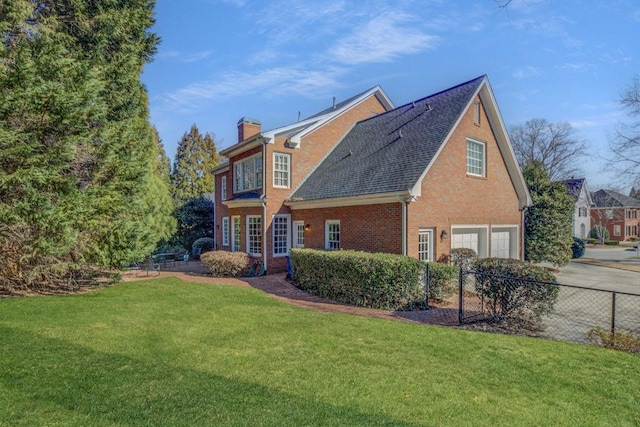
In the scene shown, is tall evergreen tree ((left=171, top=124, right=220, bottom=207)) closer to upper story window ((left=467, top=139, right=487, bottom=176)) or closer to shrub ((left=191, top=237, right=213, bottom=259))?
shrub ((left=191, top=237, right=213, bottom=259))

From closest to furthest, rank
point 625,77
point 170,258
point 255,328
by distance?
point 255,328
point 170,258
point 625,77

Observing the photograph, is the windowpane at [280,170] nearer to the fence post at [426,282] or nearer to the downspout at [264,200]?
the downspout at [264,200]

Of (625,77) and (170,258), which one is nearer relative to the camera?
(170,258)

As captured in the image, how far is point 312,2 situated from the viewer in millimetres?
7203

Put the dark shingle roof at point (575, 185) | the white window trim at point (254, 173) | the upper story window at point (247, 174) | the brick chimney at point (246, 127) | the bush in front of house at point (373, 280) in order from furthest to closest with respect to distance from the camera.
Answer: the dark shingle roof at point (575, 185) < the brick chimney at point (246, 127) < the upper story window at point (247, 174) < the white window trim at point (254, 173) < the bush in front of house at point (373, 280)

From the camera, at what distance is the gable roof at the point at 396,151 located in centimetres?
1228

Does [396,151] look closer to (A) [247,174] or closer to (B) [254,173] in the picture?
(B) [254,173]

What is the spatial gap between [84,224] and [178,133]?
94.8ft

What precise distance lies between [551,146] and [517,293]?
4207cm

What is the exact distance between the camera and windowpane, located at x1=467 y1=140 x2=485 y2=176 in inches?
560

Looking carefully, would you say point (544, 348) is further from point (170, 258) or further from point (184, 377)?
point (170, 258)

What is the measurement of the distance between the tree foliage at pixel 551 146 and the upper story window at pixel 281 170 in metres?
35.2

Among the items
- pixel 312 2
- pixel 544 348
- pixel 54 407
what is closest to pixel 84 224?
pixel 54 407

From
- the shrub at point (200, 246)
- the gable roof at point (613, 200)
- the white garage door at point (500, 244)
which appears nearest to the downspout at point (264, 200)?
the shrub at point (200, 246)
